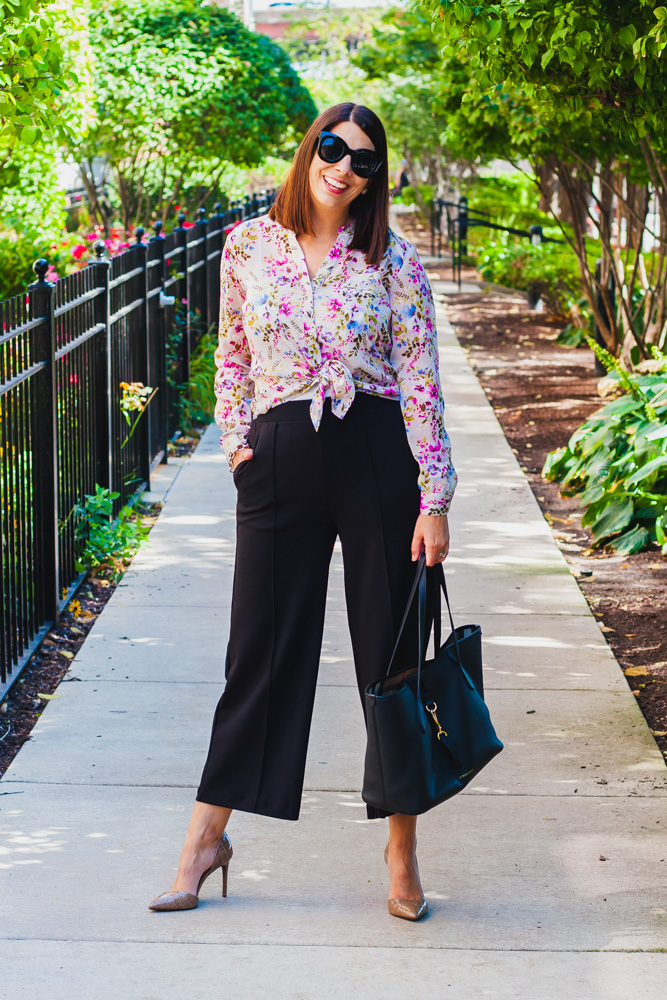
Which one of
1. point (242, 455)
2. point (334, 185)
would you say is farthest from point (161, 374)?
point (334, 185)

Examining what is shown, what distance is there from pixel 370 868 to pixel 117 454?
12.4ft

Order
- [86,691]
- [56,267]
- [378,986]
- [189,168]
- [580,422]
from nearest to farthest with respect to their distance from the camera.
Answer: [378,986] < [86,691] < [580,422] < [56,267] < [189,168]

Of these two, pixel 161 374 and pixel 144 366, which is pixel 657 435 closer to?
pixel 144 366

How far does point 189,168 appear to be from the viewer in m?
16.4

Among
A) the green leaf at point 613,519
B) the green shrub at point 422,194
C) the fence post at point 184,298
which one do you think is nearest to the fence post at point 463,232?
the green shrub at point 422,194

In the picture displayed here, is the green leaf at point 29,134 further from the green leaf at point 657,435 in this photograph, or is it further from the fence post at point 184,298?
the fence post at point 184,298

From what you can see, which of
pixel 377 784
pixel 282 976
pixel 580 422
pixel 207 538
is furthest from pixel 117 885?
pixel 580 422

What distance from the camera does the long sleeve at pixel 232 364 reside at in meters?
3.24

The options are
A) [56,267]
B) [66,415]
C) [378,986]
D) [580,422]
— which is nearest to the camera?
[378,986]

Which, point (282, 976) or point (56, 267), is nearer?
point (282, 976)

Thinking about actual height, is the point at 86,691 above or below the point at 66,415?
below

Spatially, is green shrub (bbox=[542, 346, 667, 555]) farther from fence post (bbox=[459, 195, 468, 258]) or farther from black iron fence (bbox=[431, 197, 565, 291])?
fence post (bbox=[459, 195, 468, 258])

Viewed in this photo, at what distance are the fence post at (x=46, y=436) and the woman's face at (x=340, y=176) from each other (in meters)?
2.17

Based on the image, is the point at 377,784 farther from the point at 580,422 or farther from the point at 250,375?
the point at 580,422
